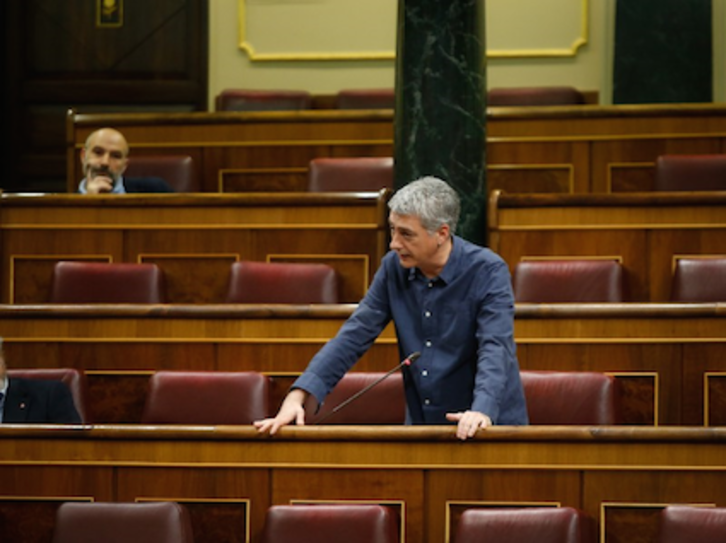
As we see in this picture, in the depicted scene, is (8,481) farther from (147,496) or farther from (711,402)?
(711,402)

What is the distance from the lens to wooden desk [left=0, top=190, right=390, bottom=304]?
2.12 meters

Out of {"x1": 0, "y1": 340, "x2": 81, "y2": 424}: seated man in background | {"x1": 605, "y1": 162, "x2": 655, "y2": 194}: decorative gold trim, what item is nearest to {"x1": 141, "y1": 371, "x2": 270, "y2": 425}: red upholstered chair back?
{"x1": 0, "y1": 340, "x2": 81, "y2": 424}: seated man in background

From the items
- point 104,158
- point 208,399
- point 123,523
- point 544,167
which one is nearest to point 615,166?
point 544,167

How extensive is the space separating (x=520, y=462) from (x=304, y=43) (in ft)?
7.37

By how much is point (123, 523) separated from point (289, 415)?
20 centimetres

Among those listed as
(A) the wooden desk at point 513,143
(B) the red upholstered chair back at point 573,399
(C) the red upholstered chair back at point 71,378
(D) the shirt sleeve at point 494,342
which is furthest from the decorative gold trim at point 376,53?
(D) the shirt sleeve at point 494,342

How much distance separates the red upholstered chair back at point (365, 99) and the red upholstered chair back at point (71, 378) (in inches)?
57.8

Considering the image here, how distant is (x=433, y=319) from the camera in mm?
1384

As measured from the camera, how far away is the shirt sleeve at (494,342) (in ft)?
4.22

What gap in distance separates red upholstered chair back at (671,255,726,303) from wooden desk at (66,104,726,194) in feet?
1.93

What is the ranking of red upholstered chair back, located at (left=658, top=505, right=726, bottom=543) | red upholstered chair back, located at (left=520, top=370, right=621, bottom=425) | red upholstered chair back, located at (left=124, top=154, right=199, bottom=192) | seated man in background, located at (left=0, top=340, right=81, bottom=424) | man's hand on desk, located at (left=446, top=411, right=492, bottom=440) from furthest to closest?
red upholstered chair back, located at (left=124, top=154, right=199, bottom=192), seated man in background, located at (left=0, top=340, right=81, bottom=424), red upholstered chair back, located at (left=520, top=370, right=621, bottom=425), man's hand on desk, located at (left=446, top=411, right=492, bottom=440), red upholstered chair back, located at (left=658, top=505, right=726, bottom=543)

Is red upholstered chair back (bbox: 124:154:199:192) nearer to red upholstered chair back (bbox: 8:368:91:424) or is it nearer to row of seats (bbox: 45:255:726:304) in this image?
row of seats (bbox: 45:255:726:304)

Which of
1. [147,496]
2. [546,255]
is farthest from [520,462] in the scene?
[546,255]

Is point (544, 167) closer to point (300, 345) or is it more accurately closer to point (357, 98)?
point (357, 98)
